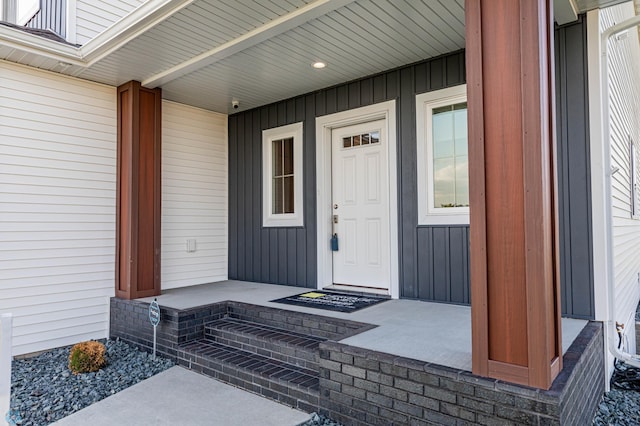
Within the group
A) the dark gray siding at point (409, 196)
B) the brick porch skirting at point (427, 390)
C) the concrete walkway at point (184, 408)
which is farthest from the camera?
the dark gray siding at point (409, 196)

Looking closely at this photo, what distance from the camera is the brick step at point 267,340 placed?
315cm

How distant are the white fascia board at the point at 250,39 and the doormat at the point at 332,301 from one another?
8.11 feet

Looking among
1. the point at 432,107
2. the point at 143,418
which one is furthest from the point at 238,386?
the point at 432,107

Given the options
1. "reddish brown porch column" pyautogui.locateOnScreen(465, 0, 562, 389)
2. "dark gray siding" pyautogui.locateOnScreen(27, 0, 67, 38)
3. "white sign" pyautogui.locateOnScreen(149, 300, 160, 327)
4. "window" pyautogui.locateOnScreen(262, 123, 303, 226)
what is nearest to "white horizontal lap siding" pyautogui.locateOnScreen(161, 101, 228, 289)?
"window" pyautogui.locateOnScreen(262, 123, 303, 226)

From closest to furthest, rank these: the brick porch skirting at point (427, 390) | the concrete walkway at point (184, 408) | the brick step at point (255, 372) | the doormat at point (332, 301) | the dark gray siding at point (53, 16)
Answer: the brick porch skirting at point (427, 390), the concrete walkway at point (184, 408), the brick step at point (255, 372), the doormat at point (332, 301), the dark gray siding at point (53, 16)

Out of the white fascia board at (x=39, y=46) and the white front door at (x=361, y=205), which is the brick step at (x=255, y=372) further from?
the white fascia board at (x=39, y=46)

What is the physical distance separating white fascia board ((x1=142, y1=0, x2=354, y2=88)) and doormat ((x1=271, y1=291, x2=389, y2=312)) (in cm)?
247

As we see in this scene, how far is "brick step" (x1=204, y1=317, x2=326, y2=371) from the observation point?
3148 millimetres

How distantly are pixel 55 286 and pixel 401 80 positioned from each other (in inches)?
163

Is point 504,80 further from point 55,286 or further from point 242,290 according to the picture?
point 55,286

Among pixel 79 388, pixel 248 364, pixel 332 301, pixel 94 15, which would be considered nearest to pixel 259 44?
pixel 94 15

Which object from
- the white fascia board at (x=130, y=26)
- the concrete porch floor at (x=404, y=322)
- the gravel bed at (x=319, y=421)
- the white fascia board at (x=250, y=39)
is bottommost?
the gravel bed at (x=319, y=421)

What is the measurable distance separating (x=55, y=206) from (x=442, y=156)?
398 centimetres

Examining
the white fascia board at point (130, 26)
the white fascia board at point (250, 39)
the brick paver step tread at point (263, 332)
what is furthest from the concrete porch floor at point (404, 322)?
the white fascia board at point (130, 26)
